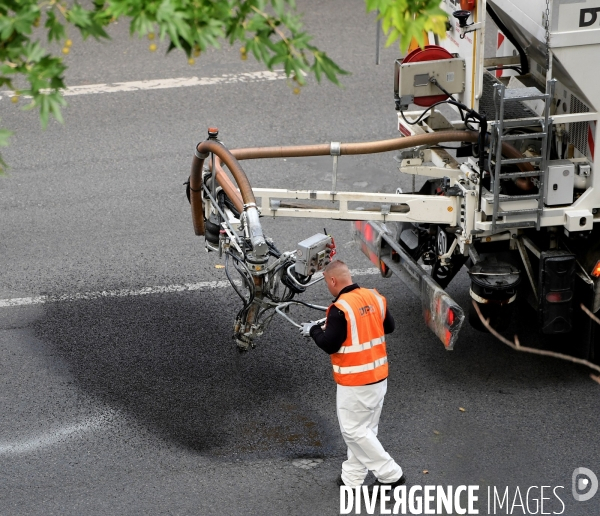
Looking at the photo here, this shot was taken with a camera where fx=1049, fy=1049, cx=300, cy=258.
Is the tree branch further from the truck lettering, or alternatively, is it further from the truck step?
the truck lettering

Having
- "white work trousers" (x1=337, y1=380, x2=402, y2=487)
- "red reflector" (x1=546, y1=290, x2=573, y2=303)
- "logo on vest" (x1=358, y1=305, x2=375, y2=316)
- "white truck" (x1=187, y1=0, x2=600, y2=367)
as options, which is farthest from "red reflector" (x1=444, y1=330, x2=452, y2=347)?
"logo on vest" (x1=358, y1=305, x2=375, y2=316)

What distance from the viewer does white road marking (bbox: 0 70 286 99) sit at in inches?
467

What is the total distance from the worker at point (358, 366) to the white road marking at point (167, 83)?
20.5 feet

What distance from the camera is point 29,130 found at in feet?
36.0

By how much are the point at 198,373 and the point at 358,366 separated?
1.71 meters

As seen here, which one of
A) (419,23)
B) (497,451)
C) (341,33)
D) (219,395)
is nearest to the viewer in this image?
(419,23)

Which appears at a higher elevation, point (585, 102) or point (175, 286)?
point (585, 102)

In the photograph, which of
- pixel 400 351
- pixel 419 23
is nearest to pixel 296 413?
pixel 400 351

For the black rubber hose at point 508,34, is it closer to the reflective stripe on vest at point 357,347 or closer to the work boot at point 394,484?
the reflective stripe on vest at point 357,347

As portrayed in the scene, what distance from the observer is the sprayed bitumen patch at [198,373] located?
6.68 m

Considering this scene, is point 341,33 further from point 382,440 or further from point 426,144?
point 382,440

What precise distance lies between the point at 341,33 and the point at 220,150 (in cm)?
687

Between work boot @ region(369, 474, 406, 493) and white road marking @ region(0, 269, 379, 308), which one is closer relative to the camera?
work boot @ region(369, 474, 406, 493)

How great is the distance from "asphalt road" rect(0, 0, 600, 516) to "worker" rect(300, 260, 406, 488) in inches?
10.8
